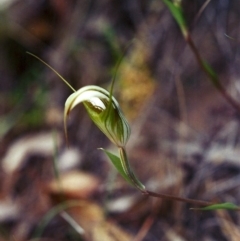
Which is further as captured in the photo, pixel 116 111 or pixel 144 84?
pixel 144 84

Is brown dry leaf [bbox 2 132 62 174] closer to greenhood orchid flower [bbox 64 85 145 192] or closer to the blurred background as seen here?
the blurred background

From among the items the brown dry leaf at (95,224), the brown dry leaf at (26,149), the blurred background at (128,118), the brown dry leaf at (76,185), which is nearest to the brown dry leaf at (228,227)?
the blurred background at (128,118)

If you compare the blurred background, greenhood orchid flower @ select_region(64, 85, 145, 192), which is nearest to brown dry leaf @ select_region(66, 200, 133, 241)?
the blurred background

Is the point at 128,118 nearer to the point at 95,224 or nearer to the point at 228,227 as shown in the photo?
the point at 95,224

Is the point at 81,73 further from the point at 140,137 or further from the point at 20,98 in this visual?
the point at 140,137

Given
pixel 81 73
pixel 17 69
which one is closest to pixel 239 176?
pixel 81 73

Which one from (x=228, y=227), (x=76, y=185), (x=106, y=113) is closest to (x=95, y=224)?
(x=76, y=185)

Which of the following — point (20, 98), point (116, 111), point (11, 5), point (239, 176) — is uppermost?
point (116, 111)

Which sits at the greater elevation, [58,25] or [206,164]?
[58,25]
